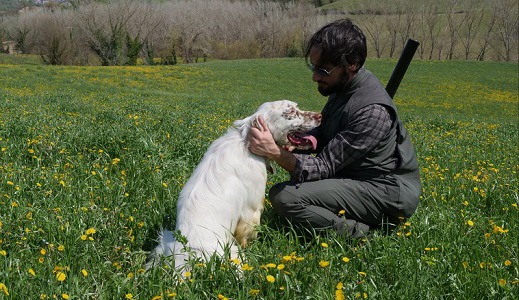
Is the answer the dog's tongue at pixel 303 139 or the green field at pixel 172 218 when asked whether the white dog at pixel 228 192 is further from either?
the green field at pixel 172 218

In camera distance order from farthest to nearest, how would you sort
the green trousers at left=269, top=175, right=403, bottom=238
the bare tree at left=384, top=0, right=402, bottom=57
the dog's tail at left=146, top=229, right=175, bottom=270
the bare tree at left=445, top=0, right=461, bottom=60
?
the bare tree at left=384, top=0, right=402, bottom=57
the bare tree at left=445, top=0, right=461, bottom=60
the green trousers at left=269, top=175, right=403, bottom=238
the dog's tail at left=146, top=229, right=175, bottom=270

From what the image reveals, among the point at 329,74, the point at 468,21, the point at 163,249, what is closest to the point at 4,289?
the point at 163,249

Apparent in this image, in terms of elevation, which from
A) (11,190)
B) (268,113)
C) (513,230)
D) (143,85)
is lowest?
(143,85)

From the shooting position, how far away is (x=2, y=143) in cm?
574

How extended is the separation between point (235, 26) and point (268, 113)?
70.4 meters

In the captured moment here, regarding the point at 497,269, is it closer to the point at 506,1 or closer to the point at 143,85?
the point at 143,85

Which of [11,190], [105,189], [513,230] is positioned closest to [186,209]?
[105,189]

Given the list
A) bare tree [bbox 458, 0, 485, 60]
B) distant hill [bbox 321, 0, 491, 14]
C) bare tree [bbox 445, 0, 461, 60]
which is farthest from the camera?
distant hill [bbox 321, 0, 491, 14]

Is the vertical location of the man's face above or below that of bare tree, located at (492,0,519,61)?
above

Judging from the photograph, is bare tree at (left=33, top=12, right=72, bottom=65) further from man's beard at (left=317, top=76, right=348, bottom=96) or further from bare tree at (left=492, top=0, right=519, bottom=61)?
bare tree at (left=492, top=0, right=519, bottom=61)

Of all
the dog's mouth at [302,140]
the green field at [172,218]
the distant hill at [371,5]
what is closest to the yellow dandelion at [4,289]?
the green field at [172,218]

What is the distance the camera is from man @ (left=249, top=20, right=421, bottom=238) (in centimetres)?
363

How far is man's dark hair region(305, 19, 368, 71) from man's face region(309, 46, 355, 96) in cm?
4

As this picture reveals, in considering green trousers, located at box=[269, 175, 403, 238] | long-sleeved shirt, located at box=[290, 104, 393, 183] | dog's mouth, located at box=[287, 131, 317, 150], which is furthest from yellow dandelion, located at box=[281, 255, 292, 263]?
dog's mouth, located at box=[287, 131, 317, 150]
